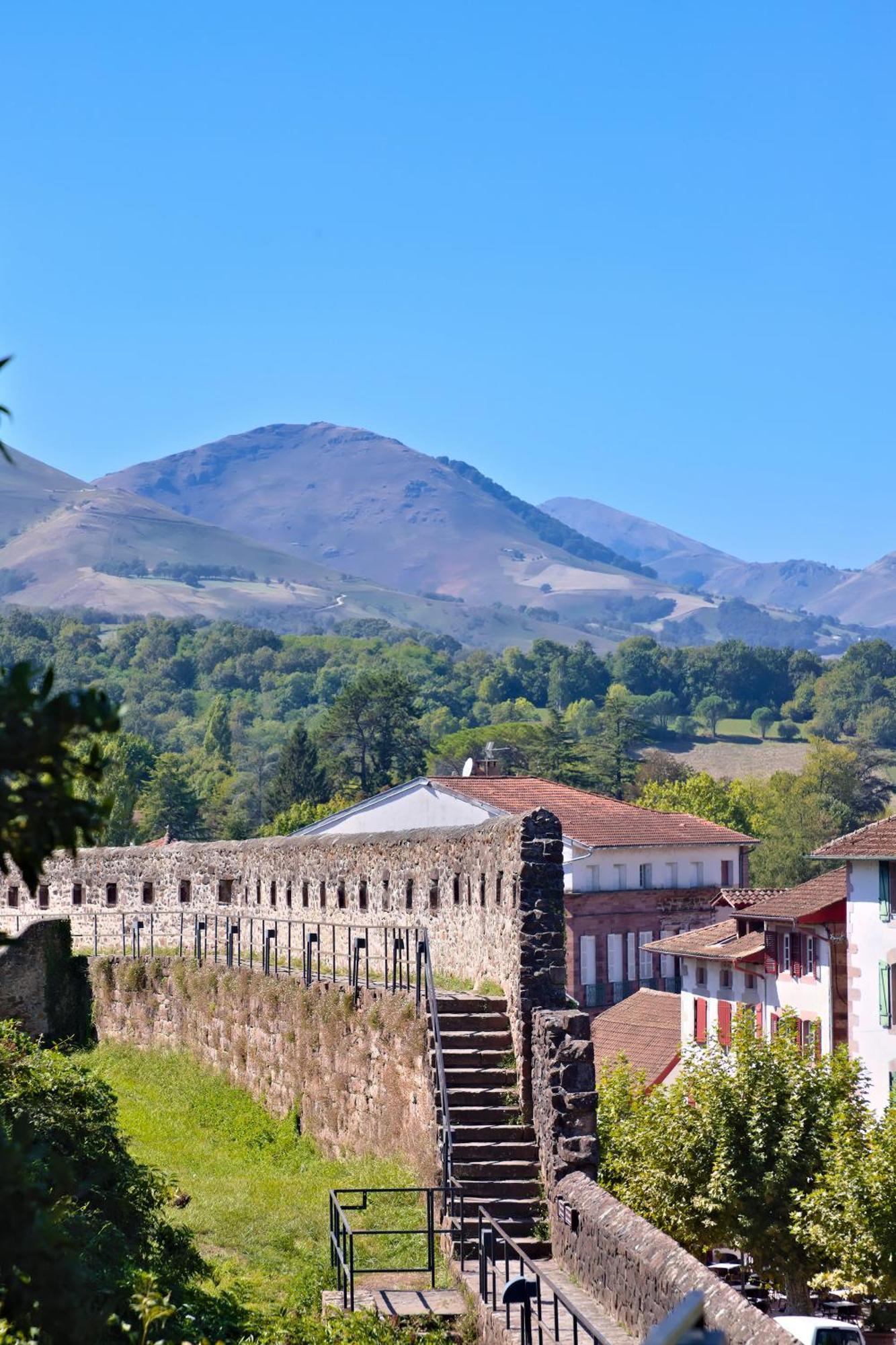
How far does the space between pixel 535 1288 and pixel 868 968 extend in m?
29.8

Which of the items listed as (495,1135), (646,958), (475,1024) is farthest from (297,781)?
(495,1135)

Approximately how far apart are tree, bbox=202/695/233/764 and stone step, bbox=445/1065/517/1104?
158353 millimetres

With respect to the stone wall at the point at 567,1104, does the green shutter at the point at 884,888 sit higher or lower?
higher

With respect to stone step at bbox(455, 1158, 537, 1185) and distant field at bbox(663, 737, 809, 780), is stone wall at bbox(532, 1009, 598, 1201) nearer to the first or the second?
stone step at bbox(455, 1158, 537, 1185)

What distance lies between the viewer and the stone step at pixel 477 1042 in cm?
2130

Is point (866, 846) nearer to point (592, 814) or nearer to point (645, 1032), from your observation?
point (645, 1032)

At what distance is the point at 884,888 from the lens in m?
42.9

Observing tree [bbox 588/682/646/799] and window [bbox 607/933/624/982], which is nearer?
window [bbox 607/933/624/982]

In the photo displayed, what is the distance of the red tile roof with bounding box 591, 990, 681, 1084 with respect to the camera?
4975 centimetres

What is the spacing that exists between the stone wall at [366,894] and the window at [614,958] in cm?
3519

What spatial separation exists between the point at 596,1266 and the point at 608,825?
2080 inches

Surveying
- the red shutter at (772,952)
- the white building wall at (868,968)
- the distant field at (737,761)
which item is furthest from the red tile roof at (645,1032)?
the distant field at (737,761)

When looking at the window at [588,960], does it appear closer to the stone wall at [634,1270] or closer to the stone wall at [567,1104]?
the stone wall at [567,1104]

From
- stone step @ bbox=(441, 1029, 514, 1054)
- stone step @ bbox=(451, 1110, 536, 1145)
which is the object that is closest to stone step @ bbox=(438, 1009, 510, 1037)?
stone step @ bbox=(441, 1029, 514, 1054)
